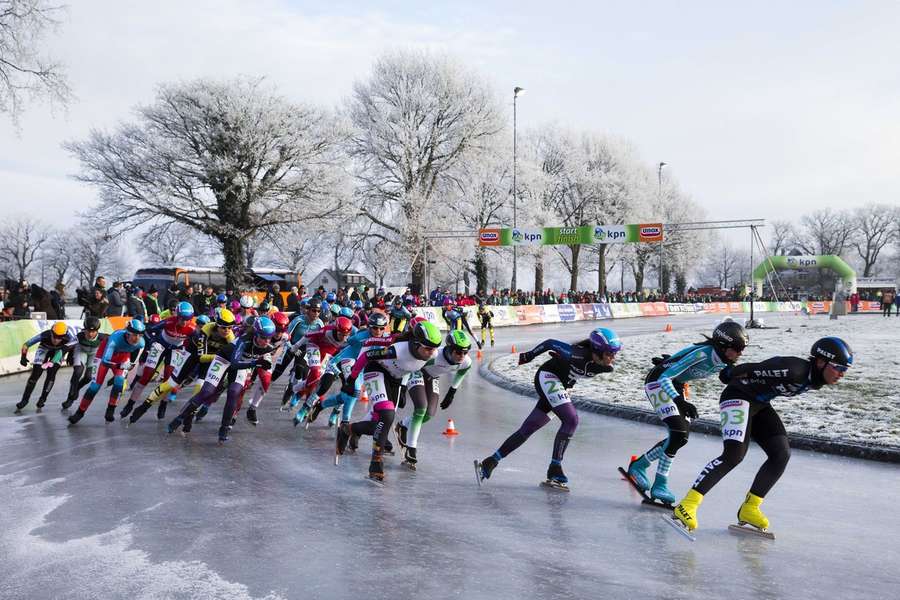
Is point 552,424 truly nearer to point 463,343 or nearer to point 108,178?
point 463,343

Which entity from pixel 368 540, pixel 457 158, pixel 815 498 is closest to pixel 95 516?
pixel 368 540

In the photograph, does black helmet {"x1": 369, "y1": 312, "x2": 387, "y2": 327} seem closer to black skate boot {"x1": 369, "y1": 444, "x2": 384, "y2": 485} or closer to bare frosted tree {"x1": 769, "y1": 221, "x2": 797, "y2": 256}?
black skate boot {"x1": 369, "y1": 444, "x2": 384, "y2": 485}

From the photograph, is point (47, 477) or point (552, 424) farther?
point (552, 424)

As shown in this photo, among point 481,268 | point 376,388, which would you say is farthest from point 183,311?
point 481,268

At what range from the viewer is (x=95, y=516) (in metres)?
6.20

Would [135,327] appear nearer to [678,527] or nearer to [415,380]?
[415,380]

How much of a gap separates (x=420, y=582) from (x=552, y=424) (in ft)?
24.1

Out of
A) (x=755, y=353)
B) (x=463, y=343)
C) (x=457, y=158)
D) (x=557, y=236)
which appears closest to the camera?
(x=463, y=343)

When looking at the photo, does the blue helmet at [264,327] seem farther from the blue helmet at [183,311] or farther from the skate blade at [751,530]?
the skate blade at [751,530]

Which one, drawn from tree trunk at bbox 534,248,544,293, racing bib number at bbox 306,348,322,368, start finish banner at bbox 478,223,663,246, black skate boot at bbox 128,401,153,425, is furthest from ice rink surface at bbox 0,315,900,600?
tree trunk at bbox 534,248,544,293

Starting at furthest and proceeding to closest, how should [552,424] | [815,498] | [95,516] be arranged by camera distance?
[552,424]
[815,498]
[95,516]

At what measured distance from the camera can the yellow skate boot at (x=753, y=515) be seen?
19.3 ft

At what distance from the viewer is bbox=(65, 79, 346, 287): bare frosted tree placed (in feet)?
117

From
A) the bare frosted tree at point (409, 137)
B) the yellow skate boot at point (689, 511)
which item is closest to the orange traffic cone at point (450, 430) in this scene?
the yellow skate boot at point (689, 511)
